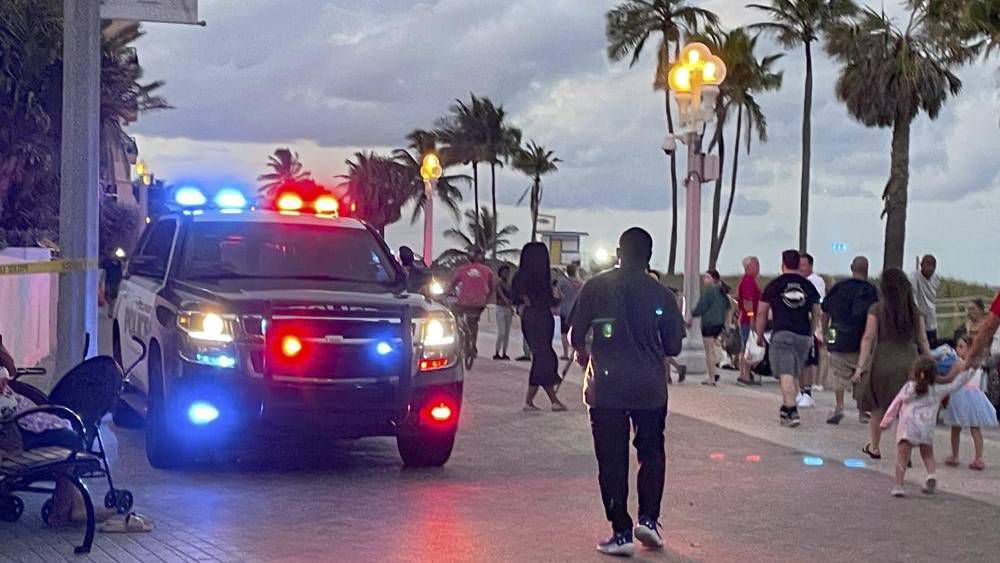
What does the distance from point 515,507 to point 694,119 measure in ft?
42.1

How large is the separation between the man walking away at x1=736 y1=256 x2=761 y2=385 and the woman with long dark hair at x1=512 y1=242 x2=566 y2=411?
490 cm

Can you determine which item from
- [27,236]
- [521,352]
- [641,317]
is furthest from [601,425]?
[27,236]

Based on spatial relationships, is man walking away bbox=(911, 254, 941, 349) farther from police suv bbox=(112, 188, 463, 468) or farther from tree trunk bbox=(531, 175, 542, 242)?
tree trunk bbox=(531, 175, 542, 242)

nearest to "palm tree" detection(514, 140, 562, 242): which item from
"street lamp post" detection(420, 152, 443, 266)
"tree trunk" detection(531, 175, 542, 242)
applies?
"tree trunk" detection(531, 175, 542, 242)

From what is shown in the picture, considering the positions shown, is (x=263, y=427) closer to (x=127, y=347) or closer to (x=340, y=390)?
(x=340, y=390)

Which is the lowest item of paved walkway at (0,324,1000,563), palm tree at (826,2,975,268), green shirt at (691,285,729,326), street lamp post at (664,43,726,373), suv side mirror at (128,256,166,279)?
paved walkway at (0,324,1000,563)

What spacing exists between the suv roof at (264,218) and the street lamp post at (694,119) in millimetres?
9887

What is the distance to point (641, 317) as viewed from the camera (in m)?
8.38

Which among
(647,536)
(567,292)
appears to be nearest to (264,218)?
(647,536)

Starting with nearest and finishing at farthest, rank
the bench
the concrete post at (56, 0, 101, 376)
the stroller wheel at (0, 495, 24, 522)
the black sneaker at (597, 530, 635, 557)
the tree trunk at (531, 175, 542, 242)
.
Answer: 1. the bench
2. the black sneaker at (597, 530, 635, 557)
3. the stroller wheel at (0, 495, 24, 522)
4. the concrete post at (56, 0, 101, 376)
5. the tree trunk at (531, 175, 542, 242)

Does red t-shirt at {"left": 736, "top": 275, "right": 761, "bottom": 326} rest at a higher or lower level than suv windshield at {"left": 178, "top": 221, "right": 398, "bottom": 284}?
lower

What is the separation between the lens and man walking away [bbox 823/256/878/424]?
47.9 ft

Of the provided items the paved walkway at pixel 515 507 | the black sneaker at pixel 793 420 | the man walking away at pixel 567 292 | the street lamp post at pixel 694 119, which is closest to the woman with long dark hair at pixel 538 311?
the paved walkway at pixel 515 507

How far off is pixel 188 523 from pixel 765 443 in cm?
662
